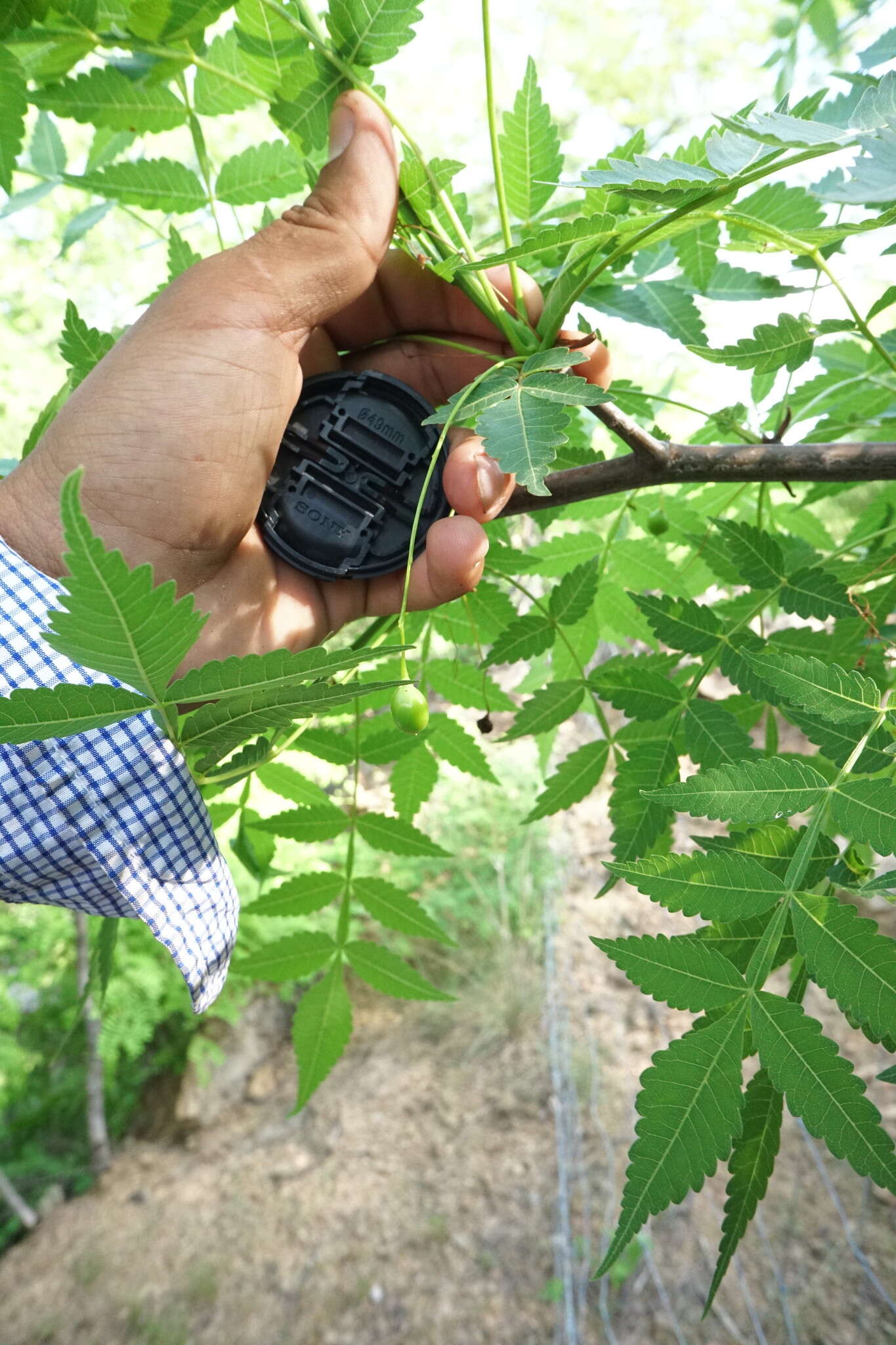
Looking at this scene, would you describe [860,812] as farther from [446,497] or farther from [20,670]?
[20,670]

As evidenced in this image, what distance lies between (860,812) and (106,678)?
58 centimetres

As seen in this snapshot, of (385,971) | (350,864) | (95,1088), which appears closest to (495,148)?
(350,864)

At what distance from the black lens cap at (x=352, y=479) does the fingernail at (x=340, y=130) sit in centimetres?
23

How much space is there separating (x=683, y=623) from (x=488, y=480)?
0.24 meters

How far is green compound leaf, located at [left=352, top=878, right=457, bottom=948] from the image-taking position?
1086mm

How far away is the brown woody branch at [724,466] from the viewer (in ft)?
2.81

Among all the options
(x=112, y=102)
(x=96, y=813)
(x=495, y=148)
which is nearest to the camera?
(x=96, y=813)

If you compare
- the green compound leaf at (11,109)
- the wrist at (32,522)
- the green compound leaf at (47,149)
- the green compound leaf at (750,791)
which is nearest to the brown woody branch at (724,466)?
the green compound leaf at (750,791)

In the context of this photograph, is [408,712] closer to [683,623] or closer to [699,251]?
[683,623]

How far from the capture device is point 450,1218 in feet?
13.1

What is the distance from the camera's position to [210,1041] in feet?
15.4

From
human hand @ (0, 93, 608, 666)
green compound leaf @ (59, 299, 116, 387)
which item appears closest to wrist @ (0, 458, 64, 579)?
human hand @ (0, 93, 608, 666)

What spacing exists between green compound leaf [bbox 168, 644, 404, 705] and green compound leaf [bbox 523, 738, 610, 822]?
481mm

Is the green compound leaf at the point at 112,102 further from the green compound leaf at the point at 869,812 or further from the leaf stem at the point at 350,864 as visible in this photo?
the green compound leaf at the point at 869,812
